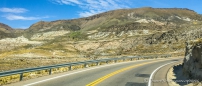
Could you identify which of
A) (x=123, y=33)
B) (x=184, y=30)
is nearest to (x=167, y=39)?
(x=184, y=30)

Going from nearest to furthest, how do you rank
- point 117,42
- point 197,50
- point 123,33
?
point 197,50
point 117,42
point 123,33

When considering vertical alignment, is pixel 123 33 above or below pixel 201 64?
above

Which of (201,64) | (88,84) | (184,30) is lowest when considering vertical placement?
(88,84)

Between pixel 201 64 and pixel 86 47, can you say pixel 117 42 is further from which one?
pixel 201 64

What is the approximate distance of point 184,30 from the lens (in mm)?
106938

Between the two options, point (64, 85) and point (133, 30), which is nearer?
point (64, 85)

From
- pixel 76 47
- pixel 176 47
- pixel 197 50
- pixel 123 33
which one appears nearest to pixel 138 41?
pixel 176 47

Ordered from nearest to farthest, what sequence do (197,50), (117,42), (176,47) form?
(197,50) < (176,47) < (117,42)

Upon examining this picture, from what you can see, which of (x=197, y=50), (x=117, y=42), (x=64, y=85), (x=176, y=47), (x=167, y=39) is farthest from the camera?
(x=117, y=42)

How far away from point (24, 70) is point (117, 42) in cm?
11652

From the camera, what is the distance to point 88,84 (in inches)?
483

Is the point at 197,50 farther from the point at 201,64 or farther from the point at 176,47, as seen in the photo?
the point at 176,47

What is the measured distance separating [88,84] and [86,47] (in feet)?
412

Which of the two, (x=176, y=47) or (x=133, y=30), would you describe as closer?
(x=176, y=47)
